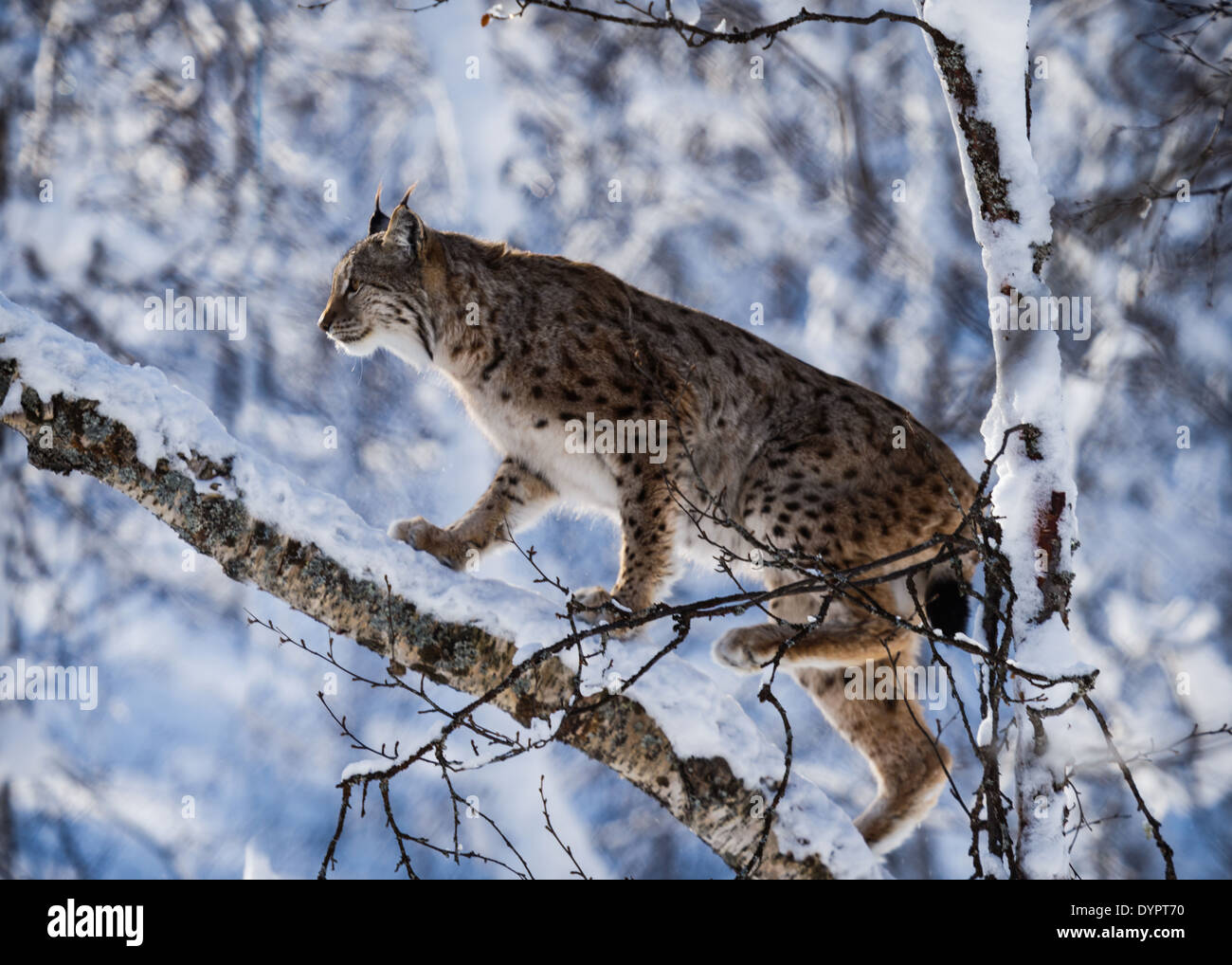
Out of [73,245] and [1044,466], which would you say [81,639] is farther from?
[1044,466]

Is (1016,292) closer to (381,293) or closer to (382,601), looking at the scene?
(382,601)

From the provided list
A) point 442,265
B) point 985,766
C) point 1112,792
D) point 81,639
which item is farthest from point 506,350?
point 1112,792

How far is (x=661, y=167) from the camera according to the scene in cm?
964

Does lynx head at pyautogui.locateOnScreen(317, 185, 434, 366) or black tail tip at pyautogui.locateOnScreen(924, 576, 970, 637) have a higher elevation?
lynx head at pyautogui.locateOnScreen(317, 185, 434, 366)

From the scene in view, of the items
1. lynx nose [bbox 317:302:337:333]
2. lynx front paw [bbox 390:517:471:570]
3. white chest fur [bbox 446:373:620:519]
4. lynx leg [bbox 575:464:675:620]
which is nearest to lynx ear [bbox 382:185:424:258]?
lynx nose [bbox 317:302:337:333]

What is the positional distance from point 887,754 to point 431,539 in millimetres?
1998

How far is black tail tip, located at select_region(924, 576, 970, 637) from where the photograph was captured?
428 centimetres

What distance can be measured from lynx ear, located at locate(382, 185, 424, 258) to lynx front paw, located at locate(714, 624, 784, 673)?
2.10 m

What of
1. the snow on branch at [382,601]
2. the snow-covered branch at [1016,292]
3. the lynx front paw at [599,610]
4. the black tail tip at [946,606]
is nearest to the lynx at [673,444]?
the black tail tip at [946,606]

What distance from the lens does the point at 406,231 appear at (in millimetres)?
4777

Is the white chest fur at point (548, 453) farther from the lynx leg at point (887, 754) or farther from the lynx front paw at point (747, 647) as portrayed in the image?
the lynx leg at point (887, 754)

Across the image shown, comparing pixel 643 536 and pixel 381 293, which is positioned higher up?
pixel 381 293

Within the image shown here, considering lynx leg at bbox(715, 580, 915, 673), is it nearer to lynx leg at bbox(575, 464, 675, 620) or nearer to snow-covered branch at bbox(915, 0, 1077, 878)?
lynx leg at bbox(575, 464, 675, 620)

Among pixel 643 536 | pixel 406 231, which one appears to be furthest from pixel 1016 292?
pixel 406 231
